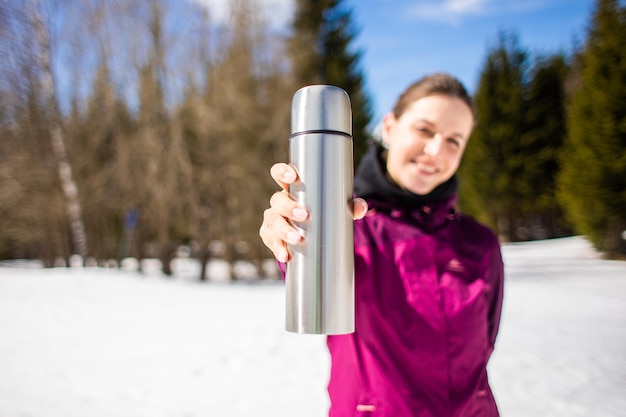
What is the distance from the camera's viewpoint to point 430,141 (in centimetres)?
82

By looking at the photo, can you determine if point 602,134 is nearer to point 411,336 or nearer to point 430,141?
point 430,141

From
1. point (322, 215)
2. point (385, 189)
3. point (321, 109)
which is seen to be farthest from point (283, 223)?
point (385, 189)

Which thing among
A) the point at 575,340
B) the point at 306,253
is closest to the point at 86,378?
the point at 306,253

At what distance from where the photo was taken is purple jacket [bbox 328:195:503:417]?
786 millimetres

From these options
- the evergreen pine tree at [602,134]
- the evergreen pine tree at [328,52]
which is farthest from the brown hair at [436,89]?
the evergreen pine tree at [328,52]

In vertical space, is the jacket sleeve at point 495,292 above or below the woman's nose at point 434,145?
below

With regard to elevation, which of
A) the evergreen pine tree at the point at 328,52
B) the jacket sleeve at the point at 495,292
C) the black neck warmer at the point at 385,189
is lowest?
the jacket sleeve at the point at 495,292

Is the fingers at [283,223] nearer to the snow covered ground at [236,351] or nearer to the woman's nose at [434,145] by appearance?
the woman's nose at [434,145]

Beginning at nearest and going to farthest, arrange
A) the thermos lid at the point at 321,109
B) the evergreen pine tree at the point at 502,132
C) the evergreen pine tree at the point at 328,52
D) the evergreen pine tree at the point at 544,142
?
the thermos lid at the point at 321,109
the evergreen pine tree at the point at 544,142
the evergreen pine tree at the point at 502,132
the evergreen pine tree at the point at 328,52

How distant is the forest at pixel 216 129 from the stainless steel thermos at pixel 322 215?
68 centimetres

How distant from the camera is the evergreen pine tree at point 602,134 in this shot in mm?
821

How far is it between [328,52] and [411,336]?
9042 millimetres

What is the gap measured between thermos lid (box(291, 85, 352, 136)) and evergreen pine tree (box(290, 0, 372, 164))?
6.50 metres

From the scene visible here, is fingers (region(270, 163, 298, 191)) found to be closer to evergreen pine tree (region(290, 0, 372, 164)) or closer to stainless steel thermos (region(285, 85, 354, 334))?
stainless steel thermos (region(285, 85, 354, 334))
